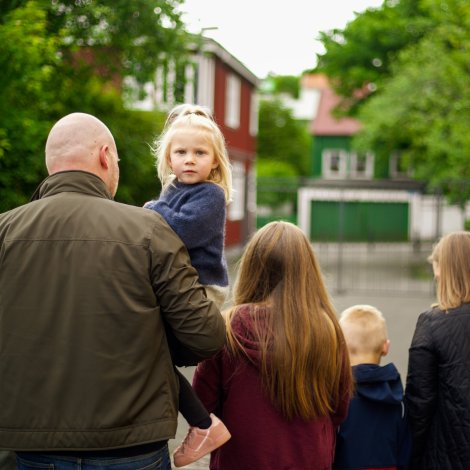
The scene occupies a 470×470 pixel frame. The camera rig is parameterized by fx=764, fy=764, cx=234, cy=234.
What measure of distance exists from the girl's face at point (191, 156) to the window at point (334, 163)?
4612 cm

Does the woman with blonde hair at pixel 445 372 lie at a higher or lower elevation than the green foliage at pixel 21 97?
lower

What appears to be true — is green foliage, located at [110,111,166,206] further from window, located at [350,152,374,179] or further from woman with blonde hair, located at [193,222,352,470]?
window, located at [350,152,374,179]

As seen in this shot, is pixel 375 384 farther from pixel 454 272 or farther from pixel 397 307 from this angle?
pixel 397 307

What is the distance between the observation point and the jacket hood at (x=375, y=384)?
3.60 meters

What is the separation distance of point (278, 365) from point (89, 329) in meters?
0.77

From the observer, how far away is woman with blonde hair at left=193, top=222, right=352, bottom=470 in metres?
2.82

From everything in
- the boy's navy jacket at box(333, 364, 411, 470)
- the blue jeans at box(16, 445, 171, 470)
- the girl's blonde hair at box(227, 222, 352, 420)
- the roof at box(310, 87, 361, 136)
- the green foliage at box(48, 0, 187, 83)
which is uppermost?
the roof at box(310, 87, 361, 136)

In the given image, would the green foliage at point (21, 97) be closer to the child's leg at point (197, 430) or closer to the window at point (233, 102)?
the child's leg at point (197, 430)

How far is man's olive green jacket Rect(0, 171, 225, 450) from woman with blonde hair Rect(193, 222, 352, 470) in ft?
1.45

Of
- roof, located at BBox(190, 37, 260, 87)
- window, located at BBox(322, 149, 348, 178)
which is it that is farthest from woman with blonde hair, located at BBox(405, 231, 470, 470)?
window, located at BBox(322, 149, 348, 178)

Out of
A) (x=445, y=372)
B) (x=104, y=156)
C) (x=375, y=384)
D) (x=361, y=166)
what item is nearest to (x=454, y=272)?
(x=445, y=372)

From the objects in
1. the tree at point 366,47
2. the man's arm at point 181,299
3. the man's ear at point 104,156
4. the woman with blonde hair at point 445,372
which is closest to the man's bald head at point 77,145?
the man's ear at point 104,156

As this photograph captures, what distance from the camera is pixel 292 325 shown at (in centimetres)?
282

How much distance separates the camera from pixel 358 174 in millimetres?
48625
